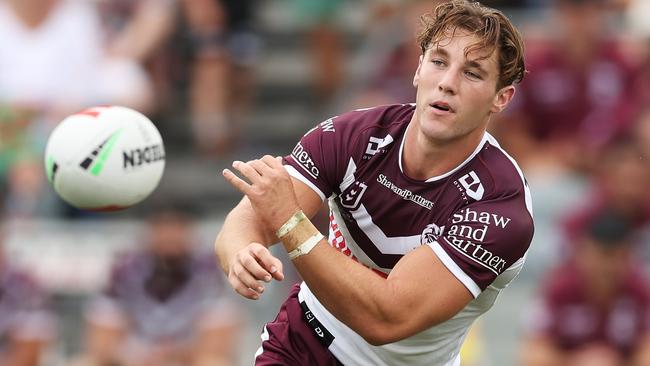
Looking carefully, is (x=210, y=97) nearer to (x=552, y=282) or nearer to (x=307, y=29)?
(x=307, y=29)

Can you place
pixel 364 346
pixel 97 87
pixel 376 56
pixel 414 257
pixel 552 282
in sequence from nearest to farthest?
pixel 414 257 < pixel 364 346 < pixel 552 282 < pixel 97 87 < pixel 376 56

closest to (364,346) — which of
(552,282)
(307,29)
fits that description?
(552,282)

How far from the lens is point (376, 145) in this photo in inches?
205

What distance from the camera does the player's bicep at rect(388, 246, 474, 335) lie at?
4.77 m

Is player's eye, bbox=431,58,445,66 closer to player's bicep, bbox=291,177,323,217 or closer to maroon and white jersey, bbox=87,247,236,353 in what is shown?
player's bicep, bbox=291,177,323,217

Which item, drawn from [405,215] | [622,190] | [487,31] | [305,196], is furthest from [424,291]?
[622,190]

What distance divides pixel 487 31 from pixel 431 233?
2.67 feet

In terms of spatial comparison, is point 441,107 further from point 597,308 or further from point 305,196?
point 597,308

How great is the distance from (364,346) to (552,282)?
12.9 ft

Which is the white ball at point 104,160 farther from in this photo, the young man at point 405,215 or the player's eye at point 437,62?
the player's eye at point 437,62

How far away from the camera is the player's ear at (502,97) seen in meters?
5.05

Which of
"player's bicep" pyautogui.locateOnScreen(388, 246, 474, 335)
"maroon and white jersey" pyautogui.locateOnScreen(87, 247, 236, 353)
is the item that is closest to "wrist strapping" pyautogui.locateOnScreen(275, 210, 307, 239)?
"player's bicep" pyautogui.locateOnScreen(388, 246, 474, 335)

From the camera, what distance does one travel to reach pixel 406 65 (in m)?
10.0

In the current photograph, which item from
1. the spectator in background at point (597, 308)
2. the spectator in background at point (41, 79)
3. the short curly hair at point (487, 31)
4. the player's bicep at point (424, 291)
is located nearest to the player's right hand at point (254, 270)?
the player's bicep at point (424, 291)
